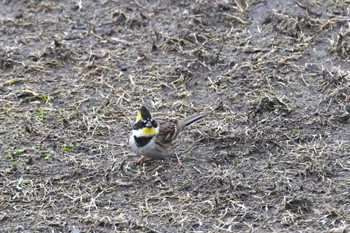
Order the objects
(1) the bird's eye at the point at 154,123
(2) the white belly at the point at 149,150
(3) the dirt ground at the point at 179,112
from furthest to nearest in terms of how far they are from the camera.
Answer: (1) the bird's eye at the point at 154,123
(2) the white belly at the point at 149,150
(3) the dirt ground at the point at 179,112

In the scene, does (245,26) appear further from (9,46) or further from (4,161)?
(4,161)

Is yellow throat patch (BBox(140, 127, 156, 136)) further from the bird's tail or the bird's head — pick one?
the bird's tail

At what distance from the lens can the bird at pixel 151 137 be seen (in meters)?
6.91

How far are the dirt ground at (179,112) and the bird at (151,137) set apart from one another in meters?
0.10

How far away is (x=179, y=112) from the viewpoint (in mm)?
7734

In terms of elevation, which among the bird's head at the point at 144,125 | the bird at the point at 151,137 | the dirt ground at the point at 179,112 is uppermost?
the bird's head at the point at 144,125

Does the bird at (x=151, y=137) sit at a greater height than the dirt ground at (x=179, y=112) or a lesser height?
greater

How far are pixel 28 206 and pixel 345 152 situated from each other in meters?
2.48

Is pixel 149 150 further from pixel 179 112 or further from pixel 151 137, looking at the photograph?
pixel 179 112

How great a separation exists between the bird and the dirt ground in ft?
0.32

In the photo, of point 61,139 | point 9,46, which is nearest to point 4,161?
point 61,139

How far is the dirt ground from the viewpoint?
635 cm

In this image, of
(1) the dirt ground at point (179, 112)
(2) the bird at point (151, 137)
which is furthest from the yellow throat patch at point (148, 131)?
(1) the dirt ground at point (179, 112)

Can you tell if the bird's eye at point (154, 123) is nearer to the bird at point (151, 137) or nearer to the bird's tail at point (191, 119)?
the bird at point (151, 137)
